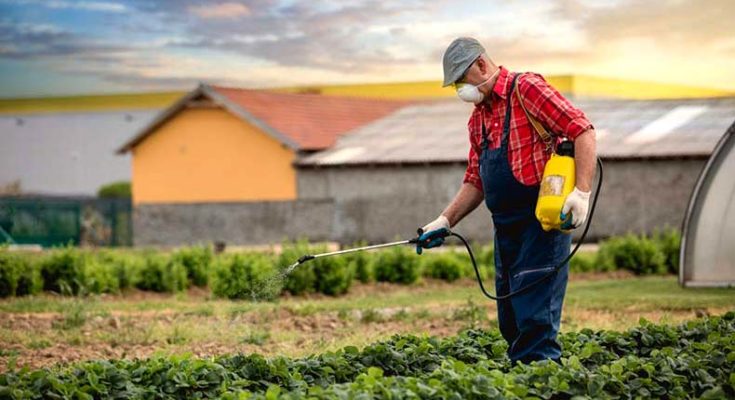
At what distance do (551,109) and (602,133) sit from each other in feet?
70.9

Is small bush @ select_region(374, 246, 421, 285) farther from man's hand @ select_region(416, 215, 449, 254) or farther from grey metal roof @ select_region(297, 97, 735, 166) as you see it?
man's hand @ select_region(416, 215, 449, 254)

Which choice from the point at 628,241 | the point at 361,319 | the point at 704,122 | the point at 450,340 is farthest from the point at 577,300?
the point at 704,122

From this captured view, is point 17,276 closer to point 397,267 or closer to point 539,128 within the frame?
point 397,267

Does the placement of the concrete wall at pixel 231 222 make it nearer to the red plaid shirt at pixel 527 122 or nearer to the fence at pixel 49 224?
the fence at pixel 49 224

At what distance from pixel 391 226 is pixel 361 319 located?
55.2 ft

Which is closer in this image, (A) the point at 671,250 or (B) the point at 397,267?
(B) the point at 397,267

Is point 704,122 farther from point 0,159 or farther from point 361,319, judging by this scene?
point 0,159

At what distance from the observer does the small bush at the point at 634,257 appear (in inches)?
751

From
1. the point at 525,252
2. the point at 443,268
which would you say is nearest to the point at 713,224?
the point at 443,268

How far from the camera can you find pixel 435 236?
7344 millimetres

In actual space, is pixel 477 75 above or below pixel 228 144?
below

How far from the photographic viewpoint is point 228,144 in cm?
3225

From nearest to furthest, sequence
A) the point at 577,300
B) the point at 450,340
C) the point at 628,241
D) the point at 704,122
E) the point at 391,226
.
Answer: the point at 450,340 < the point at 577,300 < the point at 628,241 < the point at 704,122 < the point at 391,226

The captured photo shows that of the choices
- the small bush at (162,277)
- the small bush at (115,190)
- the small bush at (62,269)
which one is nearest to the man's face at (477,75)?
the small bush at (62,269)
